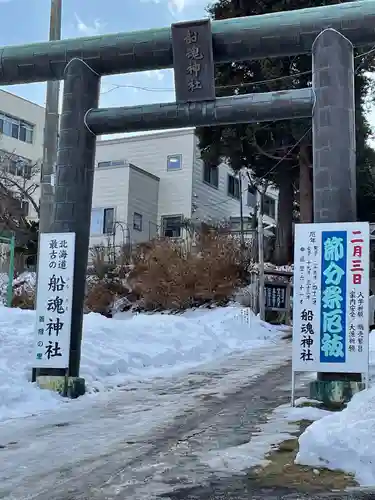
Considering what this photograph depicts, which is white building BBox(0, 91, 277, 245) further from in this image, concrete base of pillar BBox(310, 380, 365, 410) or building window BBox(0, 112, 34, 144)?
concrete base of pillar BBox(310, 380, 365, 410)

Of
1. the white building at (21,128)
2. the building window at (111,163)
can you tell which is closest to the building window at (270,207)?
the building window at (111,163)

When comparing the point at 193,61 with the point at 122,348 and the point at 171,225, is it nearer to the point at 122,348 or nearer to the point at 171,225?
the point at 122,348

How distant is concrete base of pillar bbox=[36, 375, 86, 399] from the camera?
888cm

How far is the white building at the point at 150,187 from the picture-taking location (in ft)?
99.8

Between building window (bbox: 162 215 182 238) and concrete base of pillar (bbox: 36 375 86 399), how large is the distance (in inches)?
880

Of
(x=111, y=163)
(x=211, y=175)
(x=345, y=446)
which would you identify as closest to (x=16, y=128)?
(x=111, y=163)

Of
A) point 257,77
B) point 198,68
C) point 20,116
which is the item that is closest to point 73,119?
point 198,68

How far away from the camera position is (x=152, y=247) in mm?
22797

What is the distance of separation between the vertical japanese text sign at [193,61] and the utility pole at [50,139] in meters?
2.98

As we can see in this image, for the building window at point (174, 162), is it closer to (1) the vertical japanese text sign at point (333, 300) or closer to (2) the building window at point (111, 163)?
(2) the building window at point (111, 163)

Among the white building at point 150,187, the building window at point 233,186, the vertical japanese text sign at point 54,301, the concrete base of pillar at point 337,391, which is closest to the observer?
the concrete base of pillar at point 337,391

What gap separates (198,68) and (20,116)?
105 feet

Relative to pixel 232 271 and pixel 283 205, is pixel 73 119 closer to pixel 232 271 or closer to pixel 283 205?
pixel 232 271

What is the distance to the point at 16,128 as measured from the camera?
127ft
